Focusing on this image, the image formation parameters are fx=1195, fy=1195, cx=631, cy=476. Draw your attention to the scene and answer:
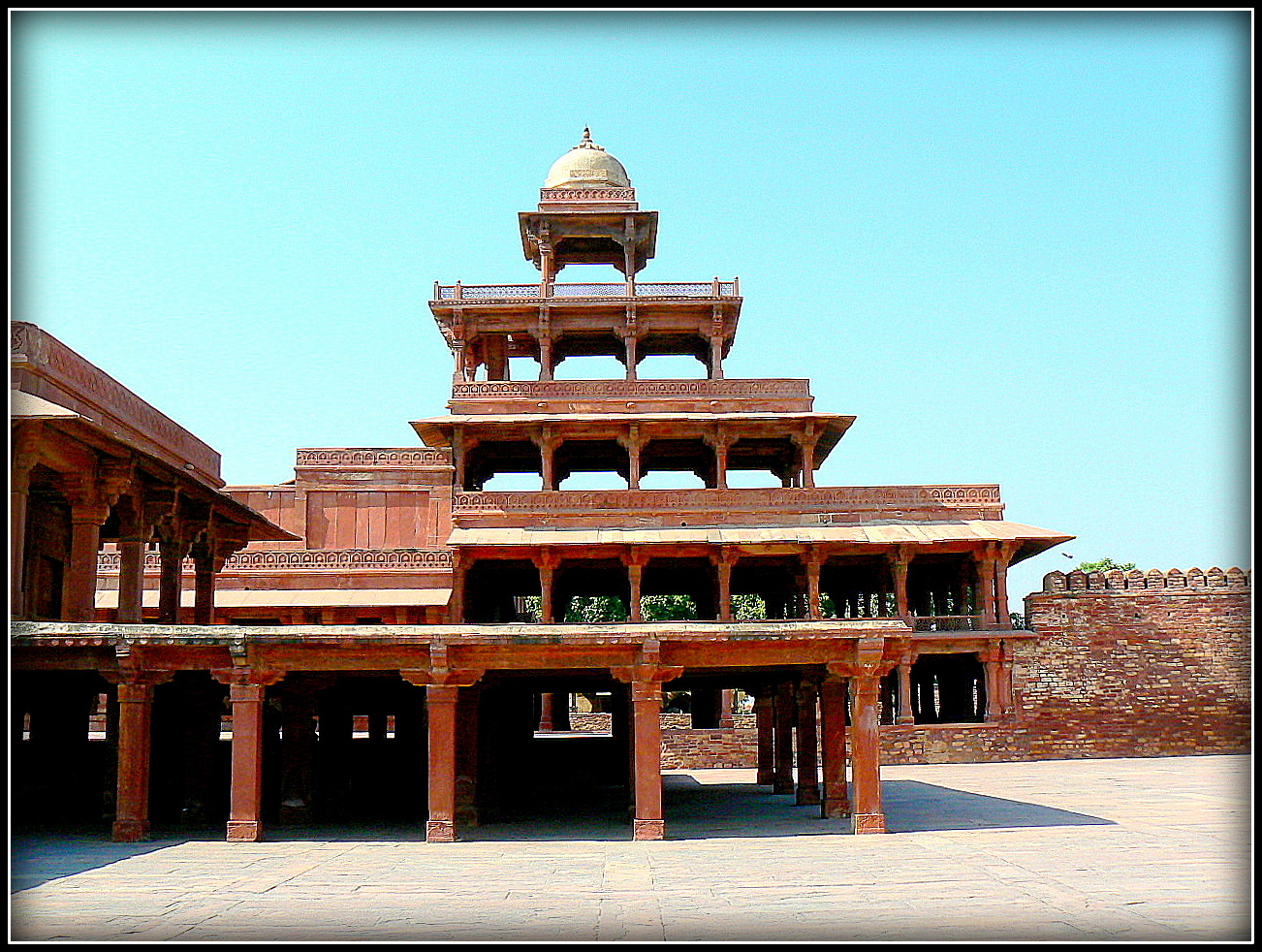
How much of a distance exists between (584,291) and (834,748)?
2154 centimetres

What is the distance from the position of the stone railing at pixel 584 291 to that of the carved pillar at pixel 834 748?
789 inches

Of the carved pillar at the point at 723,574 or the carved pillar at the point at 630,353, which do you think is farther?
the carved pillar at the point at 630,353

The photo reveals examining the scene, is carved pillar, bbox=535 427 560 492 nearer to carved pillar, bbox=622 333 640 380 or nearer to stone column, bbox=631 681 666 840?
carved pillar, bbox=622 333 640 380

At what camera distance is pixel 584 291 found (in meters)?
36.9

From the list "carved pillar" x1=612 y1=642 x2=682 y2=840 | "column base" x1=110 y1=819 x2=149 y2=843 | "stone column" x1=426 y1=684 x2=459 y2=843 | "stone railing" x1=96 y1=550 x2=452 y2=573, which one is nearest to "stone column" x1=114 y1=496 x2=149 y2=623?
"column base" x1=110 y1=819 x2=149 y2=843

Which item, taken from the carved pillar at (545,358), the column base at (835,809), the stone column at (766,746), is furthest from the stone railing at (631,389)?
the column base at (835,809)

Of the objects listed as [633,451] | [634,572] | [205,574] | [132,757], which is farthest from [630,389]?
[132,757]

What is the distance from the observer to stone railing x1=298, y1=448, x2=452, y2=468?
32.5 metres

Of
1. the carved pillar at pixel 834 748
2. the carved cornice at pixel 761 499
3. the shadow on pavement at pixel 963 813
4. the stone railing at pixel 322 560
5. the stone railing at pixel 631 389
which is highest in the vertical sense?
the stone railing at pixel 631 389

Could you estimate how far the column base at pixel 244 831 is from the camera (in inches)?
593

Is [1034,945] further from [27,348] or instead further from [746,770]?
[746,770]

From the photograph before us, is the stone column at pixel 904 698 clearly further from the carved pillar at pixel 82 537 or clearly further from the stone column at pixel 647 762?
the carved pillar at pixel 82 537

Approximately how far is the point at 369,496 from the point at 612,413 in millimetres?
7244

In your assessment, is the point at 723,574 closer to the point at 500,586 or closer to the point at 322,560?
the point at 500,586
